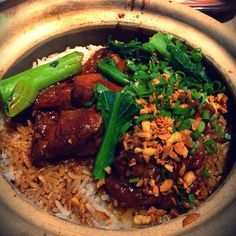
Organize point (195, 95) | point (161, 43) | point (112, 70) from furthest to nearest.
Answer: point (161, 43) < point (112, 70) < point (195, 95)

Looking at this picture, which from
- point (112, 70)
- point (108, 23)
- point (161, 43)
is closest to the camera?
point (112, 70)

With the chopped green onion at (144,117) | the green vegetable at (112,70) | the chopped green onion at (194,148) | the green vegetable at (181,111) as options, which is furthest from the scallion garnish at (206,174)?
the green vegetable at (112,70)

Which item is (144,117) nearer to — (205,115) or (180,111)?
(180,111)

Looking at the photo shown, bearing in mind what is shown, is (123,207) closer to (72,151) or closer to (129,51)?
(72,151)

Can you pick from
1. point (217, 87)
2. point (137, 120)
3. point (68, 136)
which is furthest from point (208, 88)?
point (68, 136)

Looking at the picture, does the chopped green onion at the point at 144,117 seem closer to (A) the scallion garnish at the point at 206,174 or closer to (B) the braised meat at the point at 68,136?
(B) the braised meat at the point at 68,136

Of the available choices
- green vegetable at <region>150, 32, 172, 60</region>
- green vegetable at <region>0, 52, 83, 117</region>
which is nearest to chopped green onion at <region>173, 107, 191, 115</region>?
green vegetable at <region>150, 32, 172, 60</region>

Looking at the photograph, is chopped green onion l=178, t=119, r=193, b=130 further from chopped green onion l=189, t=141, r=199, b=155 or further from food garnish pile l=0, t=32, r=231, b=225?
chopped green onion l=189, t=141, r=199, b=155
